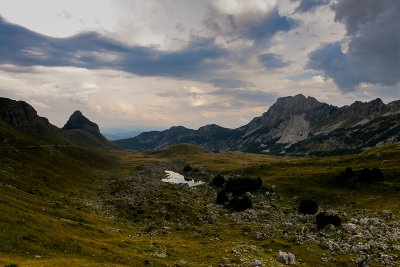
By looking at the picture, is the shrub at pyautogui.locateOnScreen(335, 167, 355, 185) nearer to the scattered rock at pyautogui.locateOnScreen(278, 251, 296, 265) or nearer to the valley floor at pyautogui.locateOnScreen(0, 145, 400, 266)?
the valley floor at pyautogui.locateOnScreen(0, 145, 400, 266)

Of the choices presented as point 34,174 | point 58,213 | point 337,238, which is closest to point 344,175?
point 337,238

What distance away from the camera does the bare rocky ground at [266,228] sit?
114 ft

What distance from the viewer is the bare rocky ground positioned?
3478 centimetres

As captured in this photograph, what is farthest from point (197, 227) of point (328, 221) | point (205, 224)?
point (328, 221)

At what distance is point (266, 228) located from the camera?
52.2m

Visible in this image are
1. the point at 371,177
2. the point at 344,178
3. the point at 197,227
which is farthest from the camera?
the point at 344,178

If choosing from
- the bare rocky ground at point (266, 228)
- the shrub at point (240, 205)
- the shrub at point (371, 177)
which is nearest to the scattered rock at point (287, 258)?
the bare rocky ground at point (266, 228)

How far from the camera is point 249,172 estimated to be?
131 meters

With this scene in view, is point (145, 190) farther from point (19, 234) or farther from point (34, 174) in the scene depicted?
point (19, 234)

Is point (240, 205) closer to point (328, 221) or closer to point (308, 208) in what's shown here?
point (308, 208)

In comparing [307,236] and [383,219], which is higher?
[383,219]

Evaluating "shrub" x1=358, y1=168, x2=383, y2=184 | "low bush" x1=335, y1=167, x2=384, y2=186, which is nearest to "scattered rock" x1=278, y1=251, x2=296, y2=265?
"low bush" x1=335, y1=167, x2=384, y2=186

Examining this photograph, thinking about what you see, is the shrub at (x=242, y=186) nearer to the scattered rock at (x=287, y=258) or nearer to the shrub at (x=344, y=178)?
the shrub at (x=344, y=178)

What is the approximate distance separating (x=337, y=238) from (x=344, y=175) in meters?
48.2
